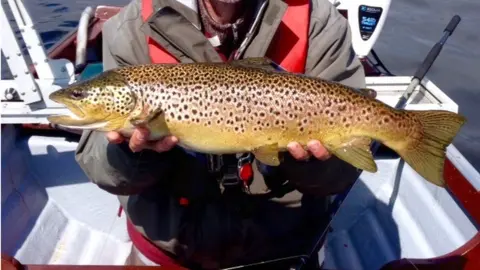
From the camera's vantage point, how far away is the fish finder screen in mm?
5762

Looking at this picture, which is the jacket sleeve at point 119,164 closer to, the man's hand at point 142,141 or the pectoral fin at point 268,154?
the man's hand at point 142,141

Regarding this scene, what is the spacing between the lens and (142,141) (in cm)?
235

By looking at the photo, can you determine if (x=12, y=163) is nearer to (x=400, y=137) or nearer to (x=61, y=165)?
(x=61, y=165)

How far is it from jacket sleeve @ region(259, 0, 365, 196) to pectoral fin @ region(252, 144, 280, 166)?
335 millimetres

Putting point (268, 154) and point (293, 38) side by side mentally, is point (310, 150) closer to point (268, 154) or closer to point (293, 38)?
point (268, 154)

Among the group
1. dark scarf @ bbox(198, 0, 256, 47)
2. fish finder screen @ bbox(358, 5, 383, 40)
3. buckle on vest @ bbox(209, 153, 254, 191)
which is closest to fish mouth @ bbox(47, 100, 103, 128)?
buckle on vest @ bbox(209, 153, 254, 191)

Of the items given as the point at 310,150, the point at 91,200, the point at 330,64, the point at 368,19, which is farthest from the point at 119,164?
the point at 368,19

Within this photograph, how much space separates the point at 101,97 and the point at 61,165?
2260 mm

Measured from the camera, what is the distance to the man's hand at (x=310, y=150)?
2.41 metres

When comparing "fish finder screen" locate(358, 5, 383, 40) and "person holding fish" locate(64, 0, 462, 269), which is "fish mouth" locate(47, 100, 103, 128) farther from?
"fish finder screen" locate(358, 5, 383, 40)

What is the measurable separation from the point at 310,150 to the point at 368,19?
145 inches

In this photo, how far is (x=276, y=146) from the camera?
2428 mm

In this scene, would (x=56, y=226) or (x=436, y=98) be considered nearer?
(x=56, y=226)

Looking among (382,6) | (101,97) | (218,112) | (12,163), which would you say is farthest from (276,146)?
(382,6)
